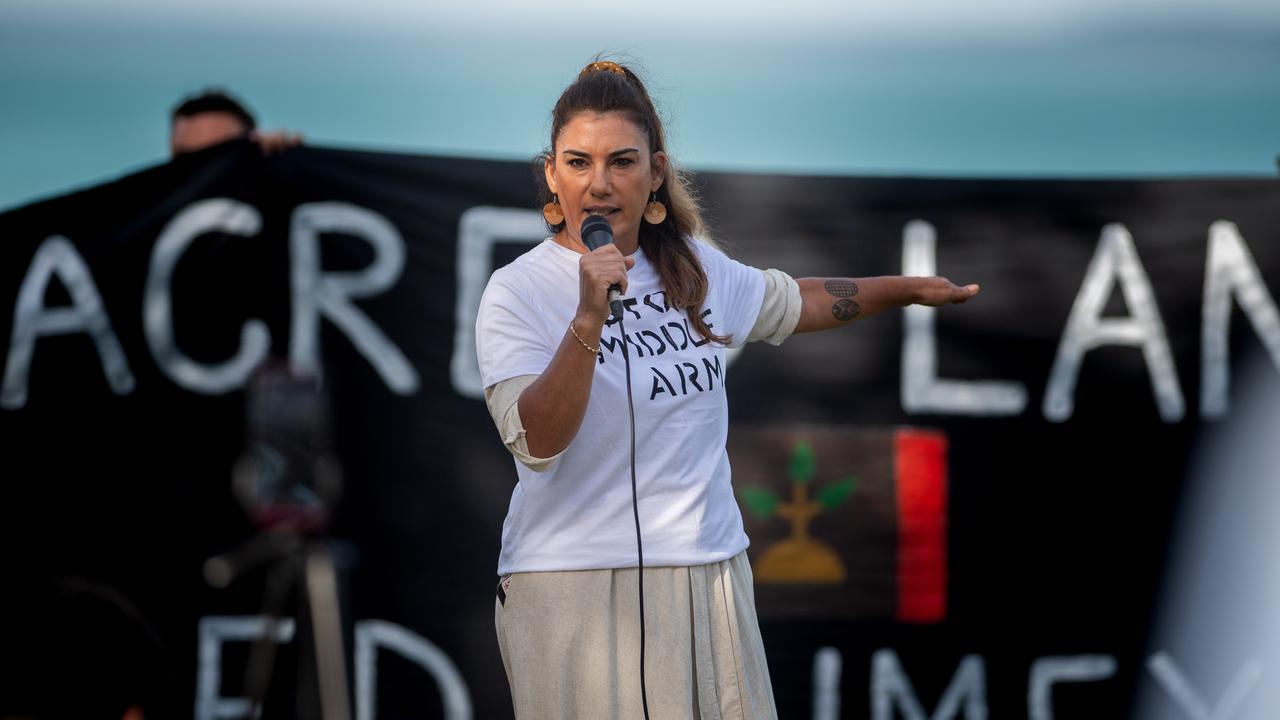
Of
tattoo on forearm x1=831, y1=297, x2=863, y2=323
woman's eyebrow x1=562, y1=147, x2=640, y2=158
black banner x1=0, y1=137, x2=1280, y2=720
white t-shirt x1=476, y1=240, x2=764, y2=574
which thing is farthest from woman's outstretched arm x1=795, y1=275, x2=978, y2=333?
black banner x1=0, y1=137, x2=1280, y2=720

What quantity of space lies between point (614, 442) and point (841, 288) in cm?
68

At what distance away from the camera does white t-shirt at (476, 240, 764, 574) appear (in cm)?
213

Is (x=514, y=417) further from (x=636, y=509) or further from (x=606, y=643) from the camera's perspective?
(x=606, y=643)

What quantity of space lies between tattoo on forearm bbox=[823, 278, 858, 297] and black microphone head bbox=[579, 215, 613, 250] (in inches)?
24.0

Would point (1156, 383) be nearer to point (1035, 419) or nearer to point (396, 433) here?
point (1035, 419)

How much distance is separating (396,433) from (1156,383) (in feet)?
7.16

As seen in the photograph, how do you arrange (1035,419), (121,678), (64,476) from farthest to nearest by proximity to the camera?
(1035,419) → (64,476) → (121,678)

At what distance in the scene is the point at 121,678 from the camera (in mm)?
1434

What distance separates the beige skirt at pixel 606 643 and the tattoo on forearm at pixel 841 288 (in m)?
0.67

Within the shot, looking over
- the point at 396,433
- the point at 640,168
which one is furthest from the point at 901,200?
the point at 640,168

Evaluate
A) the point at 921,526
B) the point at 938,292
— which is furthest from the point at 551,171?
the point at 921,526

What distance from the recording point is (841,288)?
262 centimetres

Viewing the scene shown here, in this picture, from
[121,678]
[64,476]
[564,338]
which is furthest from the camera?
[64,476]

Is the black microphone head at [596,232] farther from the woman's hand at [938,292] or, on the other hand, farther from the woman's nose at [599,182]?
the woman's hand at [938,292]
